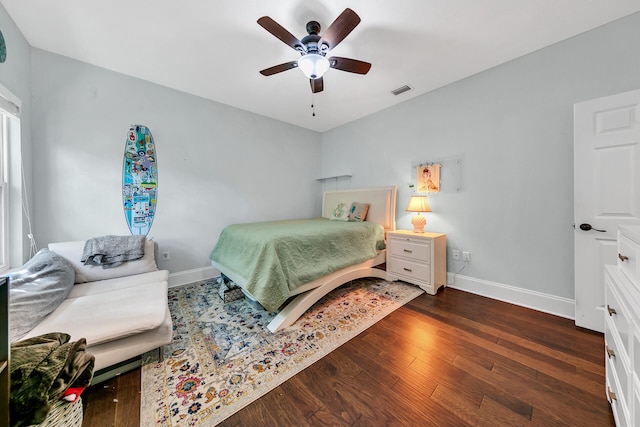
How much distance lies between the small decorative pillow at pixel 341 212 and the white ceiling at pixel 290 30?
172 cm

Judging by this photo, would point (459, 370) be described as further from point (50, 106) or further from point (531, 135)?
point (50, 106)

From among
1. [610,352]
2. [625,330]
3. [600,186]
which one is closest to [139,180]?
[625,330]

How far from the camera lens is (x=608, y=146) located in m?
1.77

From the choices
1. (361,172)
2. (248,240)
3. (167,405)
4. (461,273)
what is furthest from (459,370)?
(361,172)

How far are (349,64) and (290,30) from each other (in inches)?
23.7

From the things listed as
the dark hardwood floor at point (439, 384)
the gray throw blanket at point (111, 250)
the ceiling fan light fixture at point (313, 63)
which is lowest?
the dark hardwood floor at point (439, 384)

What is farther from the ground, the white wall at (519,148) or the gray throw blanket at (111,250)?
the white wall at (519,148)

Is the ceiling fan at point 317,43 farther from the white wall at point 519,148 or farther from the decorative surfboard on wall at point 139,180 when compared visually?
the decorative surfboard on wall at point 139,180

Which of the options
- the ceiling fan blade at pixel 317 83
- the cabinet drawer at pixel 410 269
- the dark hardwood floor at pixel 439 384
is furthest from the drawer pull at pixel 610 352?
the ceiling fan blade at pixel 317 83

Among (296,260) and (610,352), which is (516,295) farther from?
(296,260)

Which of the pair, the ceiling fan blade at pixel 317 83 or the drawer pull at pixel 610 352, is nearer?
the drawer pull at pixel 610 352

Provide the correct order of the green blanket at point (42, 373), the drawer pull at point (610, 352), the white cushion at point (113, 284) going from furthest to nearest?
the white cushion at point (113, 284) < the drawer pull at point (610, 352) < the green blanket at point (42, 373)

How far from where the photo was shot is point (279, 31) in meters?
1.63

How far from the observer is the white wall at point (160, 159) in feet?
7.31
